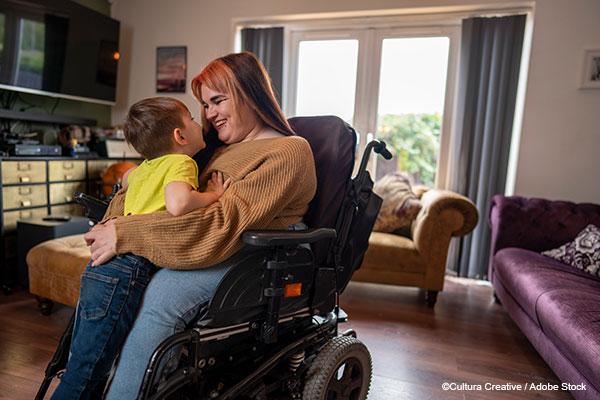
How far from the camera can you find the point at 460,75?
303cm

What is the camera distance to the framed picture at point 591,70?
2717 mm

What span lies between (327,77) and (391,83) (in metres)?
0.58

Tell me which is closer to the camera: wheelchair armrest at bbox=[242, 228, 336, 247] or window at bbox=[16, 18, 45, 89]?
wheelchair armrest at bbox=[242, 228, 336, 247]

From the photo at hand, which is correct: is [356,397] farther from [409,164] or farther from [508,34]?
[508,34]

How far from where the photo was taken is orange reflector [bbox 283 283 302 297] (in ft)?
3.35

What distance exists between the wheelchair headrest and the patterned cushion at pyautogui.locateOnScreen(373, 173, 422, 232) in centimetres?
157

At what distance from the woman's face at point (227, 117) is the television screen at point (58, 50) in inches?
89.4

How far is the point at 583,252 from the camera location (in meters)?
2.06

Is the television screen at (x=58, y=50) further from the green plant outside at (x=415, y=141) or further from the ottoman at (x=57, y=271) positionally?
the green plant outside at (x=415, y=141)

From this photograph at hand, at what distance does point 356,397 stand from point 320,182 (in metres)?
0.73

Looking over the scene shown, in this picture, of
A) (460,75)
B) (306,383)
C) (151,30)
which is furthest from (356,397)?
(151,30)

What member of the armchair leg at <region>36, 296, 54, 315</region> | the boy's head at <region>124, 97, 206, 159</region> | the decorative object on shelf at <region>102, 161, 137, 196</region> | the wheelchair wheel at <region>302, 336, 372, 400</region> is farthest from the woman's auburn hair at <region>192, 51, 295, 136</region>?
the decorative object on shelf at <region>102, 161, 137, 196</region>

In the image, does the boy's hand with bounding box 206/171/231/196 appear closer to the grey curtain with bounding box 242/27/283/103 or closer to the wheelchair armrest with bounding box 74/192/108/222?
the wheelchair armrest with bounding box 74/192/108/222

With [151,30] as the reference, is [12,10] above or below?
below
